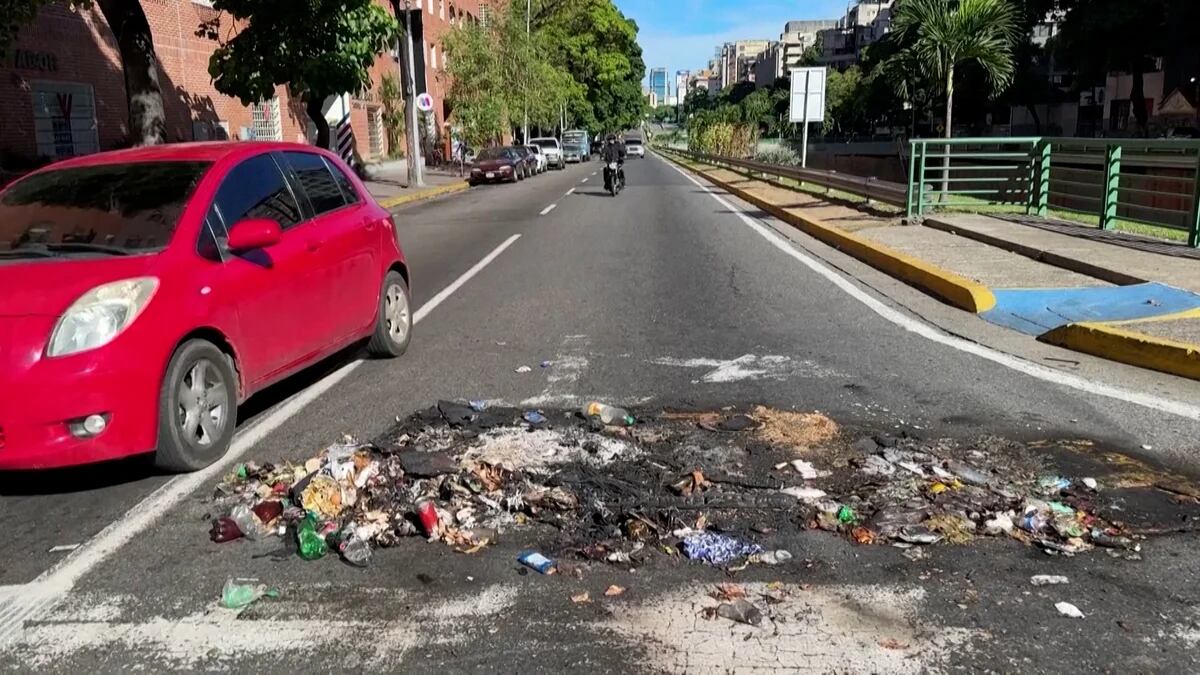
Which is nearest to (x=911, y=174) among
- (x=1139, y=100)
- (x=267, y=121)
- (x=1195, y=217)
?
(x=1195, y=217)

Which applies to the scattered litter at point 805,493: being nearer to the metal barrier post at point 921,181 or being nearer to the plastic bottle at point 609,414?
the plastic bottle at point 609,414

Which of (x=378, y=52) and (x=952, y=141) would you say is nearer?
(x=952, y=141)

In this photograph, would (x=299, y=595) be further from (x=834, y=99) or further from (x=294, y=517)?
(x=834, y=99)

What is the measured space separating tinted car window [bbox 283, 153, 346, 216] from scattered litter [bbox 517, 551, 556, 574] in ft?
11.0

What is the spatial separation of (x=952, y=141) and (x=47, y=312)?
46.1 ft

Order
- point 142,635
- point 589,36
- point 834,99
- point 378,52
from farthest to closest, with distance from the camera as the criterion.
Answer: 1. point 834,99
2. point 589,36
3. point 378,52
4. point 142,635

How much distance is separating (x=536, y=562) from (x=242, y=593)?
1.11m

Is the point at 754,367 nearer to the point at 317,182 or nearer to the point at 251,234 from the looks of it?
the point at 317,182

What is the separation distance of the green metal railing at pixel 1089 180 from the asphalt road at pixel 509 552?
4.17 m

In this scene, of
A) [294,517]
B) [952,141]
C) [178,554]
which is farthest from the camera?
[952,141]

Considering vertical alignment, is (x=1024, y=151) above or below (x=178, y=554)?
above

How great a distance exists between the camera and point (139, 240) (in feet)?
16.1

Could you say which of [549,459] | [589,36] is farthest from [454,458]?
[589,36]

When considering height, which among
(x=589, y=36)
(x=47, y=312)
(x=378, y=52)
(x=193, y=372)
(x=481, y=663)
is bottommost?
(x=481, y=663)
